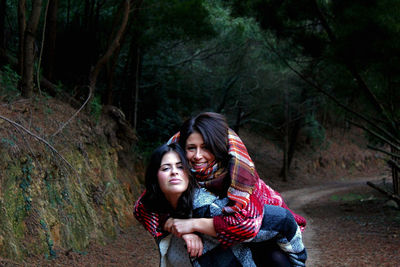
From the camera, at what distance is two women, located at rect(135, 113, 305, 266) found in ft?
7.09

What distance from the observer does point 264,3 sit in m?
9.48

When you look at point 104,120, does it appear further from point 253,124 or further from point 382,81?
point 253,124

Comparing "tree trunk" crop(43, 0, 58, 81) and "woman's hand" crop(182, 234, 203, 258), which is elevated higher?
"tree trunk" crop(43, 0, 58, 81)

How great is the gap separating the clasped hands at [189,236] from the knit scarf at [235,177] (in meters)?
0.22

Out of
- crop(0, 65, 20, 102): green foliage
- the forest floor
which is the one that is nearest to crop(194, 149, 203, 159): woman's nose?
the forest floor

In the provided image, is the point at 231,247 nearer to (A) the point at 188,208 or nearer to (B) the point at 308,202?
(A) the point at 188,208

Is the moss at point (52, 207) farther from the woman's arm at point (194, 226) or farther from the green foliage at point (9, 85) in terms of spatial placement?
the woman's arm at point (194, 226)

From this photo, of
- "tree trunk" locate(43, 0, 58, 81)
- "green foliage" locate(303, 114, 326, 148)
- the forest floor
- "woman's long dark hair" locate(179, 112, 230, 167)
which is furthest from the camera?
"green foliage" locate(303, 114, 326, 148)

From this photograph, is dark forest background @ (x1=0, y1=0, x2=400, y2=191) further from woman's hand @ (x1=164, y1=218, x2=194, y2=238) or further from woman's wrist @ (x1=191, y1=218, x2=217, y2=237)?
woman's wrist @ (x1=191, y1=218, x2=217, y2=237)

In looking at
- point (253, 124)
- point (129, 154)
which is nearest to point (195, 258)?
point (129, 154)

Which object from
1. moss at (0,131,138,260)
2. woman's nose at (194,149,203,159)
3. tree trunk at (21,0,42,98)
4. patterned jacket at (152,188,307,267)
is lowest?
moss at (0,131,138,260)

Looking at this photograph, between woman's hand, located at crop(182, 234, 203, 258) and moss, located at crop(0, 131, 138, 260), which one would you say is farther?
moss, located at crop(0, 131, 138, 260)

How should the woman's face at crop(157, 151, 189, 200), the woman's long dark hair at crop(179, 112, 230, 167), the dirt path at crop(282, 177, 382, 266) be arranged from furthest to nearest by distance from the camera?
the dirt path at crop(282, 177, 382, 266)
the woman's long dark hair at crop(179, 112, 230, 167)
the woman's face at crop(157, 151, 189, 200)

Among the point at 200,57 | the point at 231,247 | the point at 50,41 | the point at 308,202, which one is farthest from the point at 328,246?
the point at 200,57
